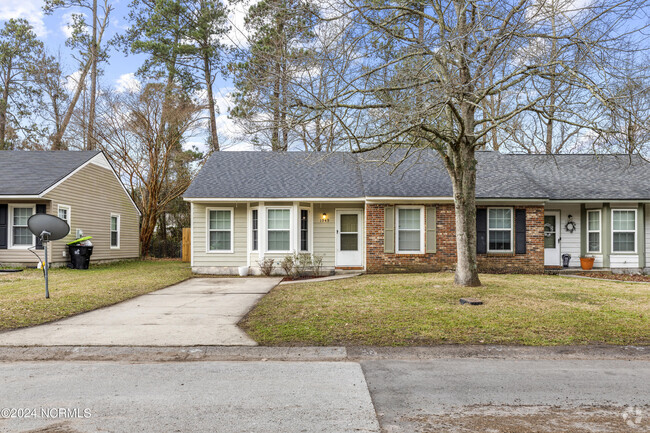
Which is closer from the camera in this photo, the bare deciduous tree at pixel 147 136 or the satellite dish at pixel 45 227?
the satellite dish at pixel 45 227

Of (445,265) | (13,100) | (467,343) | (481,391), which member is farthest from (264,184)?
(13,100)

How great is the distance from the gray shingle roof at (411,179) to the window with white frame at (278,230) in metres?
0.67

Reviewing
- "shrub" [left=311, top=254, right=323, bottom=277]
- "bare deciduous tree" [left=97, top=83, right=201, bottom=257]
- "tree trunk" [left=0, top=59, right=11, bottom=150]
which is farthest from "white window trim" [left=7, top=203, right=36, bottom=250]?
"tree trunk" [left=0, top=59, right=11, bottom=150]

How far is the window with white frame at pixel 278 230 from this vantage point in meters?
14.0

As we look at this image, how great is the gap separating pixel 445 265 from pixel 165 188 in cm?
1584

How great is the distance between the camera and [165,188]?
22891 mm

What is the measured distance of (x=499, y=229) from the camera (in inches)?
548

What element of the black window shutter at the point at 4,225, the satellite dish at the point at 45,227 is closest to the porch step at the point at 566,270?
the satellite dish at the point at 45,227

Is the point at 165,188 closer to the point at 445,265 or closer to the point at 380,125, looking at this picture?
the point at 445,265

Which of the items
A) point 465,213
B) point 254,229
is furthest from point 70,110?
point 465,213

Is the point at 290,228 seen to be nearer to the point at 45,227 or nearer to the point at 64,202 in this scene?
the point at 45,227

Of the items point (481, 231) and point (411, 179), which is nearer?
point (481, 231)

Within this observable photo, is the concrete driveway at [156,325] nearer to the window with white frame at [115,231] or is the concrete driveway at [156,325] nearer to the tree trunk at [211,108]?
the window with white frame at [115,231]

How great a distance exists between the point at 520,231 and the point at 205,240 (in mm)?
10396
